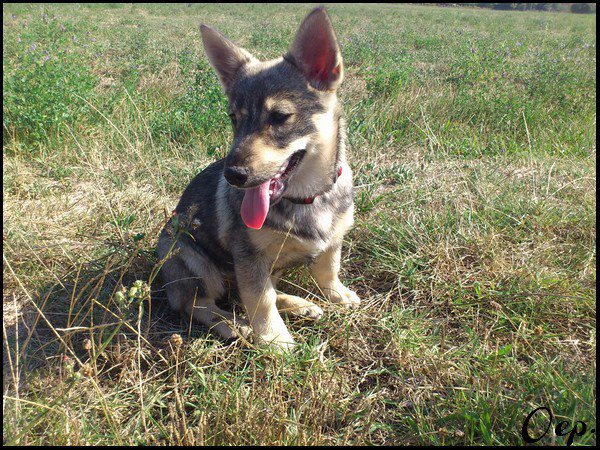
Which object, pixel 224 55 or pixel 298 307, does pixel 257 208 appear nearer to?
pixel 298 307

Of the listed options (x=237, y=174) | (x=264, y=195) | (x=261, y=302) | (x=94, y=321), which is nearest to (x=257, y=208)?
(x=264, y=195)

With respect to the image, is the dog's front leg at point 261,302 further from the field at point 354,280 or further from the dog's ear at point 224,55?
the dog's ear at point 224,55

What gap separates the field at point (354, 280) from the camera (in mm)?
1958

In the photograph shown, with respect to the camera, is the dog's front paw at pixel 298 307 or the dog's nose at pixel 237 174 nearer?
the dog's nose at pixel 237 174

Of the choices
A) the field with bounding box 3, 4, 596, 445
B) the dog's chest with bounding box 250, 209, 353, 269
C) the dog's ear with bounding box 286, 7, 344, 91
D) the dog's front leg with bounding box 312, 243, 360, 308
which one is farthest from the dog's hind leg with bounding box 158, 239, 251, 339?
the dog's ear with bounding box 286, 7, 344, 91

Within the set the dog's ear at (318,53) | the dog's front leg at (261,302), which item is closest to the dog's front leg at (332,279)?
the dog's front leg at (261,302)

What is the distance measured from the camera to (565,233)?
3.20 m

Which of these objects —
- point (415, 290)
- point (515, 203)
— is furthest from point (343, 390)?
point (515, 203)

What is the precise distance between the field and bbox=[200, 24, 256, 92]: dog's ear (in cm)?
118

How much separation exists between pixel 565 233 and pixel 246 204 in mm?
2497

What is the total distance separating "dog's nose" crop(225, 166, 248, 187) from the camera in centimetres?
212

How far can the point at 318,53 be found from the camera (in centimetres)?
246

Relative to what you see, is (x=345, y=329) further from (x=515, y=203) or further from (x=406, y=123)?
(x=406, y=123)

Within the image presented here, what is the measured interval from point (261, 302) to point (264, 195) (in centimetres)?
66
